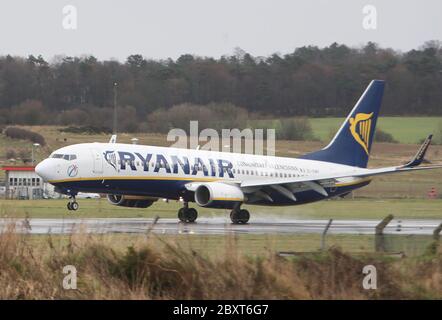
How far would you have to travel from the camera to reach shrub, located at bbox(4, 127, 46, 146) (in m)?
68.8

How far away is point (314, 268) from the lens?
16828mm

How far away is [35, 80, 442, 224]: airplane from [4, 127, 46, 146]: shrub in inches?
1086

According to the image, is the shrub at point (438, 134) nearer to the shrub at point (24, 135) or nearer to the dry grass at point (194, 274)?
the shrub at point (24, 135)

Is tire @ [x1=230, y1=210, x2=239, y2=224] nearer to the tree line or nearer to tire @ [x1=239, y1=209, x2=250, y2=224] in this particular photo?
tire @ [x1=239, y1=209, x2=250, y2=224]

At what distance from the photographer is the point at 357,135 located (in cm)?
4744

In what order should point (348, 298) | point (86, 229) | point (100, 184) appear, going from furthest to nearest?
point (100, 184) → point (86, 229) → point (348, 298)

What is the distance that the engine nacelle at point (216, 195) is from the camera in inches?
1586

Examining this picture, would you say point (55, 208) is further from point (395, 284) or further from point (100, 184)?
point (395, 284)

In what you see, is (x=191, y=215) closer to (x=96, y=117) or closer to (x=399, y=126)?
(x=96, y=117)

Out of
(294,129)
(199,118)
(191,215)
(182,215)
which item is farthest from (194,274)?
(294,129)

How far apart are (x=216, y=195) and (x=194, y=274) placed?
24.1 m
